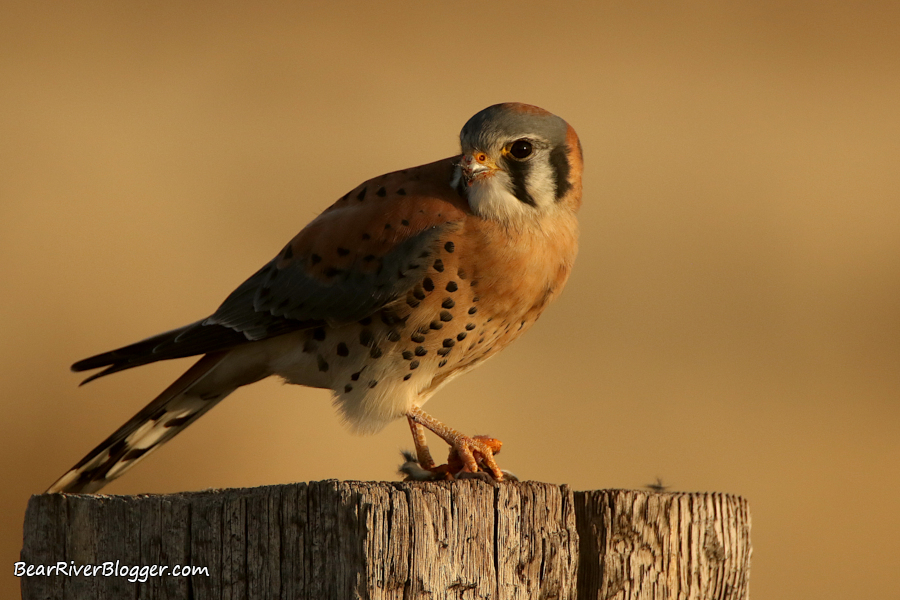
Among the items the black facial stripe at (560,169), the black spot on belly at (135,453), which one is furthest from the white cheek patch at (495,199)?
the black spot on belly at (135,453)

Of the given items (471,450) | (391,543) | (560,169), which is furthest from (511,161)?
(391,543)

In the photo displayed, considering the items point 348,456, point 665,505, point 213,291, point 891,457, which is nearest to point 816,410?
point 891,457

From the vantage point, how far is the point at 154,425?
3.77 metres

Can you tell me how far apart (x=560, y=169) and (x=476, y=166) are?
0.34 meters

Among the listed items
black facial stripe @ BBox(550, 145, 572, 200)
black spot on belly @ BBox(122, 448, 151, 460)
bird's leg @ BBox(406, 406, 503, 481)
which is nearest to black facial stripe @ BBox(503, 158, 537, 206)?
black facial stripe @ BBox(550, 145, 572, 200)

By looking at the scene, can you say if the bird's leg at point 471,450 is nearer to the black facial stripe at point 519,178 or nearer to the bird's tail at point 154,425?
the black facial stripe at point 519,178

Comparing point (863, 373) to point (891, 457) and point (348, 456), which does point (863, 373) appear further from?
point (348, 456)

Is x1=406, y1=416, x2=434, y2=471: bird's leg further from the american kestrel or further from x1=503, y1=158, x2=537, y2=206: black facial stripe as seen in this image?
x1=503, y1=158, x2=537, y2=206: black facial stripe

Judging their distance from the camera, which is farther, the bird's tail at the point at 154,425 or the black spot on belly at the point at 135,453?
the black spot on belly at the point at 135,453

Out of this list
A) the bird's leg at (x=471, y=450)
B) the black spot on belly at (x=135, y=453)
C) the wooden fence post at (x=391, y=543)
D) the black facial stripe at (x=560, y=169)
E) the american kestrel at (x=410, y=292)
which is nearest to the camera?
the wooden fence post at (x=391, y=543)

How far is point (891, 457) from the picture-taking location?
6.77 metres

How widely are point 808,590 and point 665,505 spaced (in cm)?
429

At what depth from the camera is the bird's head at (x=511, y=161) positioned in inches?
130

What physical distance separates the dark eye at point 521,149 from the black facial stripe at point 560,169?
10 centimetres
